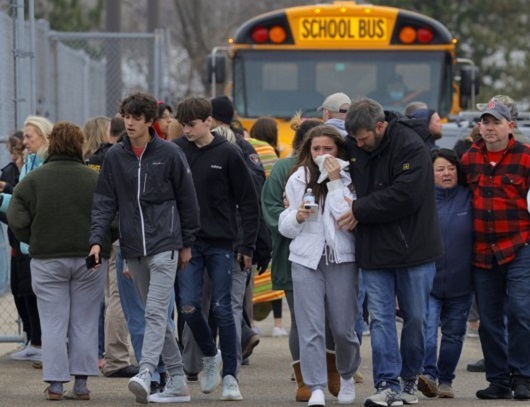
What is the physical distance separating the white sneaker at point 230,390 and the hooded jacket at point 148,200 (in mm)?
940

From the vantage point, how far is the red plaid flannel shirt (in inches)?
358

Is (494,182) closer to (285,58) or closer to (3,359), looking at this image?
(3,359)

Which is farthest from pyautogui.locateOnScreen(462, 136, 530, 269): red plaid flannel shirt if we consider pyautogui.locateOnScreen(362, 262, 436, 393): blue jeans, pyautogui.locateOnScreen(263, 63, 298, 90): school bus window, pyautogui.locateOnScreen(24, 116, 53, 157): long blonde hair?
pyautogui.locateOnScreen(263, 63, 298, 90): school bus window

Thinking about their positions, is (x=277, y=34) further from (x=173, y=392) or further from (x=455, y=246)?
(x=173, y=392)

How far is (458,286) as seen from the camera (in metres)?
9.38

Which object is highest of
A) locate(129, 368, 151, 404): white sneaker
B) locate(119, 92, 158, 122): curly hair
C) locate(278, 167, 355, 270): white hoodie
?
locate(119, 92, 158, 122): curly hair

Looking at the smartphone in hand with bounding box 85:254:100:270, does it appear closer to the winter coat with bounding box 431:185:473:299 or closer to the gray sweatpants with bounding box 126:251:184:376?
the gray sweatpants with bounding box 126:251:184:376

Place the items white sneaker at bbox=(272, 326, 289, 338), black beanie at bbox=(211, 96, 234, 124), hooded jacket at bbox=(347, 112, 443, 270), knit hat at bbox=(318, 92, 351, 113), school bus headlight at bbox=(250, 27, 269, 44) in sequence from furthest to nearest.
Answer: school bus headlight at bbox=(250, 27, 269, 44) < white sneaker at bbox=(272, 326, 289, 338) < black beanie at bbox=(211, 96, 234, 124) < knit hat at bbox=(318, 92, 351, 113) < hooded jacket at bbox=(347, 112, 443, 270)

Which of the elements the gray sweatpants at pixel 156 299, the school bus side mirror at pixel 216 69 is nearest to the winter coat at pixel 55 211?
the gray sweatpants at pixel 156 299

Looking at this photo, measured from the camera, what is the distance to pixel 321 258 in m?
8.59

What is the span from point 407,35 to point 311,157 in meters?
8.95

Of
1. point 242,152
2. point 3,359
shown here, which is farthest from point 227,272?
point 3,359

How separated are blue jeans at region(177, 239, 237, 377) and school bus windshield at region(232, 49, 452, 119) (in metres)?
8.23

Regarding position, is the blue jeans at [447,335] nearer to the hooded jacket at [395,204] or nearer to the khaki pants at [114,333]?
the hooded jacket at [395,204]
